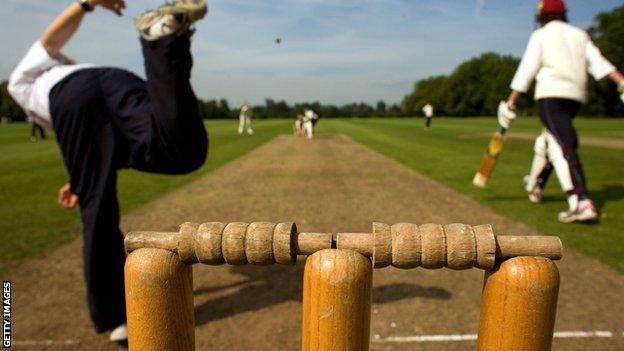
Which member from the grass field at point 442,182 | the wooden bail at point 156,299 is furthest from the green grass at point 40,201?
the wooden bail at point 156,299

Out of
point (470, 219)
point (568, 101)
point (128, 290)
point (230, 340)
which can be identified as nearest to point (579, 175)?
point (568, 101)

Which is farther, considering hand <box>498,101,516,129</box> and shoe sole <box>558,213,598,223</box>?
hand <box>498,101,516,129</box>

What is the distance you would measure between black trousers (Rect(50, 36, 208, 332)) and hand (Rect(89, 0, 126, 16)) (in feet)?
1.23

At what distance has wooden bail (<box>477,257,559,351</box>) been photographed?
1176 mm

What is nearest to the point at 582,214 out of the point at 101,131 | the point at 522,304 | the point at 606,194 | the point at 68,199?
the point at 606,194

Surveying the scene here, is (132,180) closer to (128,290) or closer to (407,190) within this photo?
(407,190)

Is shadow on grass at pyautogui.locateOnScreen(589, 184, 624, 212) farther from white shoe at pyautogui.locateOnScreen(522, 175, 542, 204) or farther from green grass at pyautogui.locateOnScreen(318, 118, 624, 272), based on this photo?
white shoe at pyautogui.locateOnScreen(522, 175, 542, 204)

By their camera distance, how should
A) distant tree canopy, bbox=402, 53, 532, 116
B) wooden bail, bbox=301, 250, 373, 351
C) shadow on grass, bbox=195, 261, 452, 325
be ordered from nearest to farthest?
wooden bail, bbox=301, 250, 373, 351 < shadow on grass, bbox=195, 261, 452, 325 < distant tree canopy, bbox=402, 53, 532, 116

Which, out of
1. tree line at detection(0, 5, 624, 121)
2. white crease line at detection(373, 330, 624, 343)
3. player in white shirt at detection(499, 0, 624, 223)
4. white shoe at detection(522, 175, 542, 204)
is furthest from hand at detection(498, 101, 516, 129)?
tree line at detection(0, 5, 624, 121)

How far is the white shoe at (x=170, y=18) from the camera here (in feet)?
6.36

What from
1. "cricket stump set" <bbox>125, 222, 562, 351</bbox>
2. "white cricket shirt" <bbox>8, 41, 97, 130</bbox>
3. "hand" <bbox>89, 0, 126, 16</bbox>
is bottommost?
"cricket stump set" <bbox>125, 222, 562, 351</bbox>

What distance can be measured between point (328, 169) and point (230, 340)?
7.77 meters

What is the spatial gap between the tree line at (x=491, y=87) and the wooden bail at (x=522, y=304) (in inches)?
2971

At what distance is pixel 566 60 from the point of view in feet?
16.7
